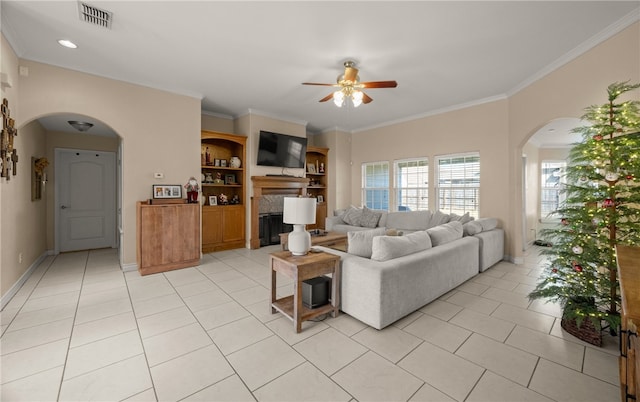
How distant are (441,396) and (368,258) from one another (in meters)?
1.32

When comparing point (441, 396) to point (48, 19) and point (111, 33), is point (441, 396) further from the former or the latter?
point (48, 19)

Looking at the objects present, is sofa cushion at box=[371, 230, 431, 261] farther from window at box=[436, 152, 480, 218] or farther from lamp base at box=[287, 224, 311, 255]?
window at box=[436, 152, 480, 218]

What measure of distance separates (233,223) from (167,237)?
175 centimetres

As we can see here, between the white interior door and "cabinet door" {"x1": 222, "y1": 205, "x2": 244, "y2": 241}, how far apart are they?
8.81 feet

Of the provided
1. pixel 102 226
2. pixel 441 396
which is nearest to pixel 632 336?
pixel 441 396

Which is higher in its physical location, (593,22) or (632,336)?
(593,22)

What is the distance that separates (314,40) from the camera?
3.06 m

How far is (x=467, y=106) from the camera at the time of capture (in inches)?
208

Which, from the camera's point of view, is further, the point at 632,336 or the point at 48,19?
the point at 48,19

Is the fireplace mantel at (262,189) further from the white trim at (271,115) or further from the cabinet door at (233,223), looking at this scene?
the white trim at (271,115)

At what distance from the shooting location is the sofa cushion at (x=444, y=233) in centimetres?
335

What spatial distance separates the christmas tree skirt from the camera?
222 centimetres

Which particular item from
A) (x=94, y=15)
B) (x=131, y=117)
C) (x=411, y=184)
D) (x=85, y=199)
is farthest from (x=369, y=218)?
(x=85, y=199)

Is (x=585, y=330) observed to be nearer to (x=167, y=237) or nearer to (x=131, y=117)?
(x=167, y=237)
